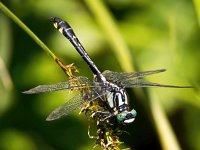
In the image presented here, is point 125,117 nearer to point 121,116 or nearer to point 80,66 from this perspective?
point 121,116

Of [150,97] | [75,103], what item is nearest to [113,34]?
[150,97]

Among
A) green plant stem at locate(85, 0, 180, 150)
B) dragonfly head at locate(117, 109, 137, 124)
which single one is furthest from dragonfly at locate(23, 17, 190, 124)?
green plant stem at locate(85, 0, 180, 150)

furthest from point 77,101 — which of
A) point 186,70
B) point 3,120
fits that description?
point 3,120

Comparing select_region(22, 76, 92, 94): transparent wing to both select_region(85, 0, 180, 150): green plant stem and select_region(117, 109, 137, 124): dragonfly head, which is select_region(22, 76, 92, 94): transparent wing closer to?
select_region(117, 109, 137, 124): dragonfly head

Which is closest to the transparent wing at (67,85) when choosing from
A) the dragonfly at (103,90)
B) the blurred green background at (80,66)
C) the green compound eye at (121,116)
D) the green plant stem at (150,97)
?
the dragonfly at (103,90)

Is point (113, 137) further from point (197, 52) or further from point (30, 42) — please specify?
point (30, 42)

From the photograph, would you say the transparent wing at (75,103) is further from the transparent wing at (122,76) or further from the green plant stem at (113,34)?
the green plant stem at (113,34)
